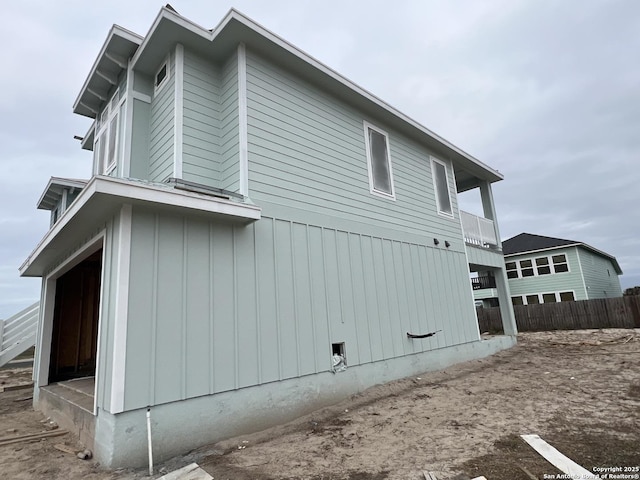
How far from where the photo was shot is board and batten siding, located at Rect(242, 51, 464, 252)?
5.45m

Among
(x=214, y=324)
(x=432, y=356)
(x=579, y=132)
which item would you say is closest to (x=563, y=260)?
(x=579, y=132)

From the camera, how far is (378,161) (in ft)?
25.4

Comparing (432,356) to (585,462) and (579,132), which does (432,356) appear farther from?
(579,132)

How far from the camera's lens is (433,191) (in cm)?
919

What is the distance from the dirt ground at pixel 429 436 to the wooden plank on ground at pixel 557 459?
72 millimetres

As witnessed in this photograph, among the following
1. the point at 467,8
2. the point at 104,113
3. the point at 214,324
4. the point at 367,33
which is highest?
the point at 367,33

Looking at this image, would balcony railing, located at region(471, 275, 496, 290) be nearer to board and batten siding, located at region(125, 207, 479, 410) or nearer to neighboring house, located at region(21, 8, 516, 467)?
neighboring house, located at region(21, 8, 516, 467)

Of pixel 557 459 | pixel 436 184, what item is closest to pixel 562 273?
pixel 436 184

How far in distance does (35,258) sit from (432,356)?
7.99m

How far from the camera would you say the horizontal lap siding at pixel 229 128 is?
5.20m

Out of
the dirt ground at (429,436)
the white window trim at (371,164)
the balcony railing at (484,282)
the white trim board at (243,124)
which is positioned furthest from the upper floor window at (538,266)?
the white trim board at (243,124)

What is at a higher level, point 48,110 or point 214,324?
point 48,110

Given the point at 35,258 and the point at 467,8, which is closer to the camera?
the point at 35,258

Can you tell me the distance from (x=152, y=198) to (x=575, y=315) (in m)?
19.3
